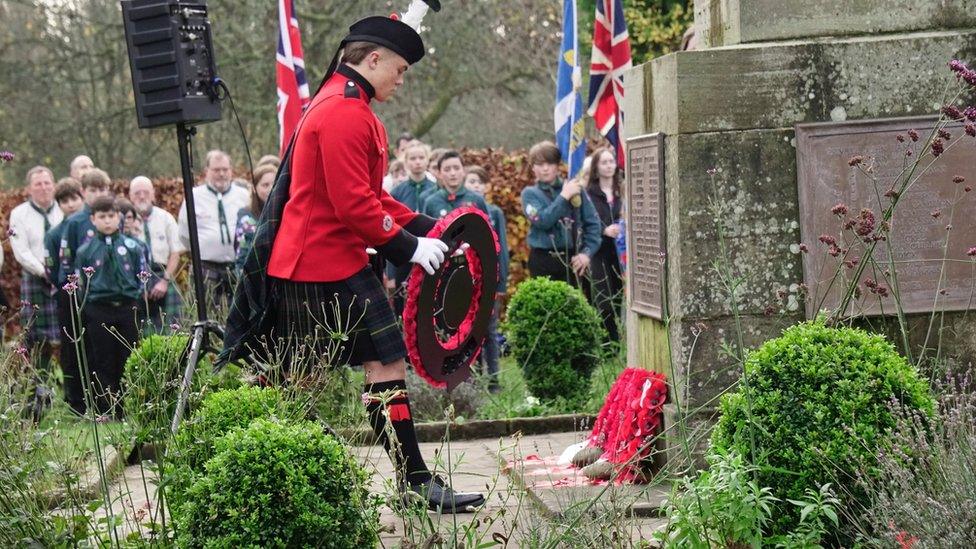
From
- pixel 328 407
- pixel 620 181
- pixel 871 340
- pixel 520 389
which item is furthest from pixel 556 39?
pixel 871 340

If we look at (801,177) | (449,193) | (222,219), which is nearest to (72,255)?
(222,219)

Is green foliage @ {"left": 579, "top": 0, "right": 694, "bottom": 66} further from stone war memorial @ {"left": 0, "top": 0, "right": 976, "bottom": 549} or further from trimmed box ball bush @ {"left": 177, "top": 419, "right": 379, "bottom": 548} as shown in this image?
trimmed box ball bush @ {"left": 177, "top": 419, "right": 379, "bottom": 548}

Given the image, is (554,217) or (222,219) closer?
(222,219)

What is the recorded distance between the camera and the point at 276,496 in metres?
4.11

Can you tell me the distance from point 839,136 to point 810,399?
1.67 meters

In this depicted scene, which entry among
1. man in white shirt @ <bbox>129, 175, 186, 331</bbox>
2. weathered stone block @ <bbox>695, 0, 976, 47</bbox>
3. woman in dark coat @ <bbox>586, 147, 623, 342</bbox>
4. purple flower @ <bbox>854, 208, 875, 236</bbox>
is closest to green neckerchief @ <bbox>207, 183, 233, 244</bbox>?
man in white shirt @ <bbox>129, 175, 186, 331</bbox>

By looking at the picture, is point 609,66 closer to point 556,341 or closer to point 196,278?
point 556,341

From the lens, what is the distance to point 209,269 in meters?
10.8

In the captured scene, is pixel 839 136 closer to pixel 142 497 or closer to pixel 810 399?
pixel 810 399

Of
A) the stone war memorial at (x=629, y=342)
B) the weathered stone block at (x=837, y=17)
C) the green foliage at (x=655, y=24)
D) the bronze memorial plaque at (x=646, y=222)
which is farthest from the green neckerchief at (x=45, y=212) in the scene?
the weathered stone block at (x=837, y=17)

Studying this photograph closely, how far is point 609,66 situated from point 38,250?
5.12m

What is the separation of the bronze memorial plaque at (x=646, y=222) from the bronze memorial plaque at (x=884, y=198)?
0.64 m

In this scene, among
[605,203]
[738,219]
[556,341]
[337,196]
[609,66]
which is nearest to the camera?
[337,196]

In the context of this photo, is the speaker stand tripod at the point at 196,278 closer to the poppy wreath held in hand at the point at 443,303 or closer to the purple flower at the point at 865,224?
the poppy wreath held in hand at the point at 443,303
